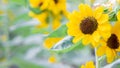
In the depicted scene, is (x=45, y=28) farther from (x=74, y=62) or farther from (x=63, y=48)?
(x=63, y=48)

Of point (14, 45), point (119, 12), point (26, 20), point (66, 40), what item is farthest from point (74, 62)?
point (119, 12)

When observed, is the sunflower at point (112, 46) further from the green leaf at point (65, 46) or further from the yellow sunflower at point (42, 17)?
the yellow sunflower at point (42, 17)

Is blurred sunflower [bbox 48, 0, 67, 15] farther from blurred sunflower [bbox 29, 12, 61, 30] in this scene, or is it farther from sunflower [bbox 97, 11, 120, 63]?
sunflower [bbox 97, 11, 120, 63]

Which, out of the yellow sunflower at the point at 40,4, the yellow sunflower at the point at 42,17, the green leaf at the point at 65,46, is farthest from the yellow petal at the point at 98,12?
the yellow sunflower at the point at 42,17

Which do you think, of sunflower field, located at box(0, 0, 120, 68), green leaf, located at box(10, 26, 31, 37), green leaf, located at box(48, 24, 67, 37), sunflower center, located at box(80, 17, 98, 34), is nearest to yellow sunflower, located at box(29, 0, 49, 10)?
sunflower field, located at box(0, 0, 120, 68)

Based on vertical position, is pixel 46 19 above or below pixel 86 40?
above

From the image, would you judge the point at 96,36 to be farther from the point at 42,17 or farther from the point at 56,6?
the point at 42,17

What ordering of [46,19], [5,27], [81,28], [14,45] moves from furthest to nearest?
[14,45] < [5,27] < [46,19] < [81,28]

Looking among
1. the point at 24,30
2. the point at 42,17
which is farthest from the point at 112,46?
the point at 24,30
